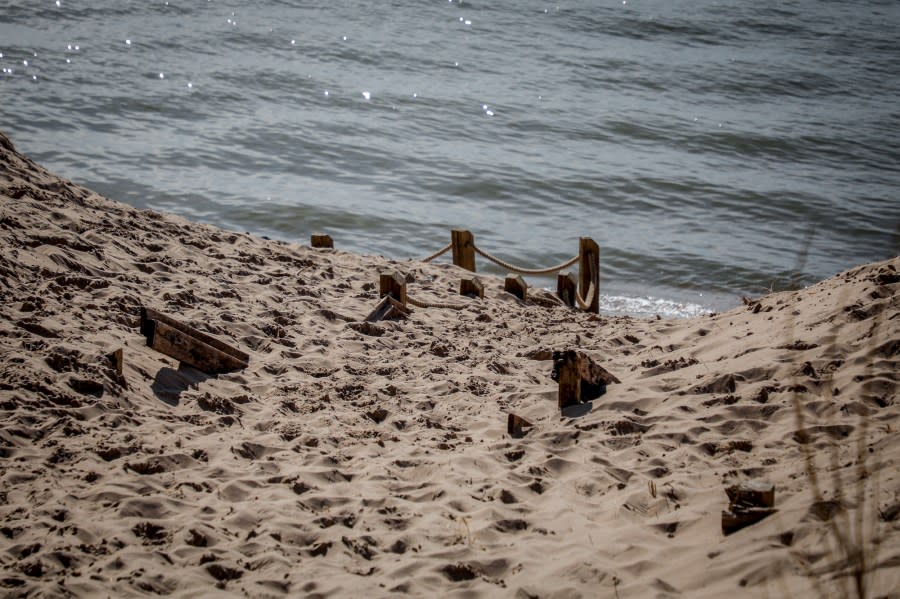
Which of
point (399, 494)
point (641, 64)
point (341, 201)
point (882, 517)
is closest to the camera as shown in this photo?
point (882, 517)

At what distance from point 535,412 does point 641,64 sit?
23.9 meters

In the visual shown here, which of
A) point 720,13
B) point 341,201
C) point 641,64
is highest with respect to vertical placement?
point 720,13

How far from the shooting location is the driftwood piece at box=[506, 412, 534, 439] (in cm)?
556

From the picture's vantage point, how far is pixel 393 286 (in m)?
8.00

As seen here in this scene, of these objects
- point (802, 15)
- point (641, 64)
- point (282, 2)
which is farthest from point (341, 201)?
point (802, 15)

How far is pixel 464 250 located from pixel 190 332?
4.85 meters

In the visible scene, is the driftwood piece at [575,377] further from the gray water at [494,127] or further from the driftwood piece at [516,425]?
the gray water at [494,127]

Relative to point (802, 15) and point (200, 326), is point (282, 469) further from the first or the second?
point (802, 15)

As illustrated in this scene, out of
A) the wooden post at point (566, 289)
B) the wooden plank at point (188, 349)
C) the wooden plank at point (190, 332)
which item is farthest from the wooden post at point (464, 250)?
the wooden plank at point (188, 349)

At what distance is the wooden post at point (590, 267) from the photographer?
9.65 m

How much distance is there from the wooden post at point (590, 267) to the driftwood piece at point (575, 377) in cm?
356

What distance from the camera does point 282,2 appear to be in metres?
32.2

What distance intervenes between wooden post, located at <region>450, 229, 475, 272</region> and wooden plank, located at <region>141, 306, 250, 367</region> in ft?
14.2

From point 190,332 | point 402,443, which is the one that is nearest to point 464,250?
point 190,332
